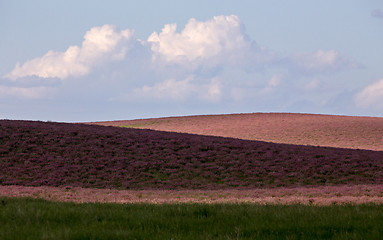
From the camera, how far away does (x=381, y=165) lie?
1278 inches

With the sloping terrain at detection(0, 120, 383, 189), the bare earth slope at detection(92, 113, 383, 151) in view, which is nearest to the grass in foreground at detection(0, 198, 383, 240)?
the sloping terrain at detection(0, 120, 383, 189)

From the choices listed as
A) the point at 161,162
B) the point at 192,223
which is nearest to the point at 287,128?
the point at 161,162

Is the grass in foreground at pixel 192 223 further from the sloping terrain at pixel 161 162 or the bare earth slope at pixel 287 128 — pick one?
the bare earth slope at pixel 287 128

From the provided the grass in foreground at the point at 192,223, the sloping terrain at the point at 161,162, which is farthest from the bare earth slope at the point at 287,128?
the grass in foreground at the point at 192,223

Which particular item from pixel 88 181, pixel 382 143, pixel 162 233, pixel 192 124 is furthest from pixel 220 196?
pixel 192 124

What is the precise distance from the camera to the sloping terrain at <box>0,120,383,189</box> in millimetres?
27016

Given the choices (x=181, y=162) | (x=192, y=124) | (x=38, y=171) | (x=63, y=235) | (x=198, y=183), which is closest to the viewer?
(x=63, y=235)

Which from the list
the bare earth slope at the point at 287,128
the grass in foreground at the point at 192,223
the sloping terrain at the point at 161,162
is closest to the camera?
the grass in foreground at the point at 192,223

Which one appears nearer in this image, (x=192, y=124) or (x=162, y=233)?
(x=162, y=233)

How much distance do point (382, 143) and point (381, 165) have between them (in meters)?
24.6

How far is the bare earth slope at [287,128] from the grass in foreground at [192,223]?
44438mm

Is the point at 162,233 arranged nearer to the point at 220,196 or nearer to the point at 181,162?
the point at 220,196

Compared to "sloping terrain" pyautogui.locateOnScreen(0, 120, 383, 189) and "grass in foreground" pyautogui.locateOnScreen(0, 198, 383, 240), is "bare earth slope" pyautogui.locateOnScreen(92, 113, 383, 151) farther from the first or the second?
"grass in foreground" pyautogui.locateOnScreen(0, 198, 383, 240)

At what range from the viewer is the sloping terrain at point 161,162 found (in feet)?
88.6
